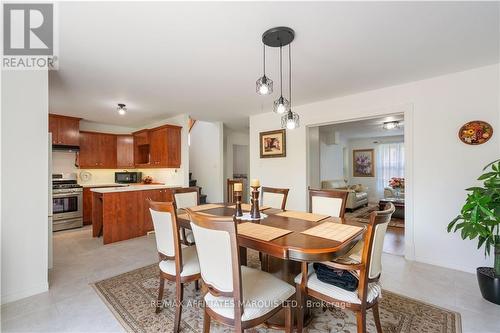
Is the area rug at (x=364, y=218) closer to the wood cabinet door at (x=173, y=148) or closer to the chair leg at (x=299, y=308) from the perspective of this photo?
the chair leg at (x=299, y=308)

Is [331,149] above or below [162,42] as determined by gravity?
below

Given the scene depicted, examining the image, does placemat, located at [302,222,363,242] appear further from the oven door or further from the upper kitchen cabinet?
the upper kitchen cabinet

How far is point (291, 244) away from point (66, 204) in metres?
5.01

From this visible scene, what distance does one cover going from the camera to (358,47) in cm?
218

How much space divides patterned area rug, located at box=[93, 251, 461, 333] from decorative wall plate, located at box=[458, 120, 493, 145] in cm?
190

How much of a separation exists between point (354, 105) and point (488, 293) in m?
2.65

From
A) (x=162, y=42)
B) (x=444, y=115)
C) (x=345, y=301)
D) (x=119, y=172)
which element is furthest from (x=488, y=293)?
(x=119, y=172)

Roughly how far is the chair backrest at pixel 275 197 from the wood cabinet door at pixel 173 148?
2525 millimetres

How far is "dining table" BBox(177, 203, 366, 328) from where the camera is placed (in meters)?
1.33

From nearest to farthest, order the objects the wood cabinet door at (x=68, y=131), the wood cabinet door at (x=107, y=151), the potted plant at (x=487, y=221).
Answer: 1. the potted plant at (x=487, y=221)
2. the wood cabinet door at (x=68, y=131)
3. the wood cabinet door at (x=107, y=151)

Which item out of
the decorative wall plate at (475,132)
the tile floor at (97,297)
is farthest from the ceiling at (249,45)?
the tile floor at (97,297)

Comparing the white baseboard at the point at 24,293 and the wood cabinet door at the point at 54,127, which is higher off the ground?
the wood cabinet door at the point at 54,127

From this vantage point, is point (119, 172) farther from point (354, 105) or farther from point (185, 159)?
point (354, 105)

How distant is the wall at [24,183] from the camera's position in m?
2.12
